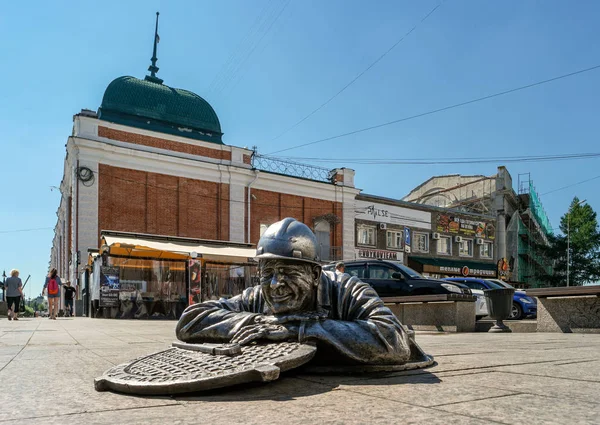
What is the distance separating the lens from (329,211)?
3039 cm

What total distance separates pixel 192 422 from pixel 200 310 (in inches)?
66.6

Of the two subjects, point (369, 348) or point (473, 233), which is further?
point (473, 233)

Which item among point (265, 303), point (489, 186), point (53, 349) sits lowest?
point (53, 349)

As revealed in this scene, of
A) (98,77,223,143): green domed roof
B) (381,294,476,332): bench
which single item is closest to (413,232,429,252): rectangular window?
(98,77,223,143): green domed roof

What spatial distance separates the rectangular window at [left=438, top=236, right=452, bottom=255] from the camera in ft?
116

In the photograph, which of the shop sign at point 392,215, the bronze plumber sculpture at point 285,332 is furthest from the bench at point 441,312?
the shop sign at point 392,215

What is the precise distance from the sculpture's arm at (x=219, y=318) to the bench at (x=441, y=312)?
795 cm

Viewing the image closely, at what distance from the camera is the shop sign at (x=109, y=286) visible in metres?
18.5

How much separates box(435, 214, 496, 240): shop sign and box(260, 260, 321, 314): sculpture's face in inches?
1287

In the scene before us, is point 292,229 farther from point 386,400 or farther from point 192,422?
point 192,422

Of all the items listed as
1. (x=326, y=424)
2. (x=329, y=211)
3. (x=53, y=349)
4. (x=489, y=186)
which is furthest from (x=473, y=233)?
(x=326, y=424)

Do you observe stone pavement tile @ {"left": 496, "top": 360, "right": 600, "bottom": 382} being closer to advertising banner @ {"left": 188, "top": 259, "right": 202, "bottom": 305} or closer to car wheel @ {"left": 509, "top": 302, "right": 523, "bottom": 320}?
car wheel @ {"left": 509, "top": 302, "right": 523, "bottom": 320}

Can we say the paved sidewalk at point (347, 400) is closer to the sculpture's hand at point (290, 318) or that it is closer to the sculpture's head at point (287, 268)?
the sculpture's hand at point (290, 318)

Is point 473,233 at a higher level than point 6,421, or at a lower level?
higher
